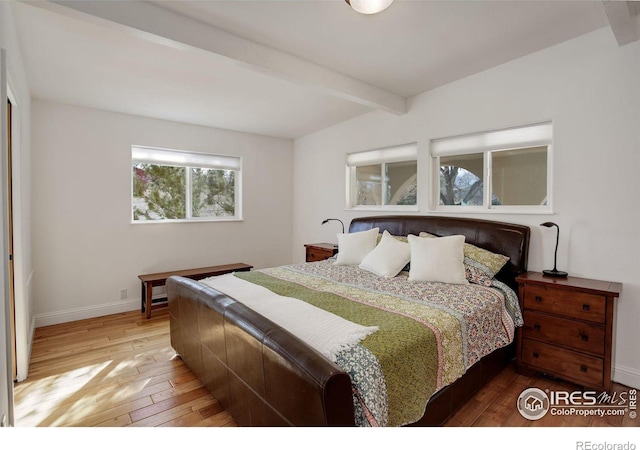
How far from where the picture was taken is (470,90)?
3.10 meters

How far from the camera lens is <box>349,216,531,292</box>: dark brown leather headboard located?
2.67m

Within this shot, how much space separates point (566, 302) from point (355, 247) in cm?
177

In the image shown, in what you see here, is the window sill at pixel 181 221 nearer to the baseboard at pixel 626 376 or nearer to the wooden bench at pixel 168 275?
the wooden bench at pixel 168 275

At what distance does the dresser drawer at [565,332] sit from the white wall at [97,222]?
387 centimetres

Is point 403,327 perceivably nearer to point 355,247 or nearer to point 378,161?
point 355,247

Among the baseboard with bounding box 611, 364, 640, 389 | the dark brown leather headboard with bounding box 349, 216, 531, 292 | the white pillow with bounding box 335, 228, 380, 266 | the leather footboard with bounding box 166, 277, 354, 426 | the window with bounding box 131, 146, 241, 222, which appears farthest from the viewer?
the window with bounding box 131, 146, 241, 222

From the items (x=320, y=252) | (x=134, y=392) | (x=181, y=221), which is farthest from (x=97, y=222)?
(x=320, y=252)

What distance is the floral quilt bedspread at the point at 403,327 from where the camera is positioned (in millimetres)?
1406

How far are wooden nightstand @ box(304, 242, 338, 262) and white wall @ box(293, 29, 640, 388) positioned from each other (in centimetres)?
181

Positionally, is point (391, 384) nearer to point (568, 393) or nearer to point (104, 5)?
point (568, 393)

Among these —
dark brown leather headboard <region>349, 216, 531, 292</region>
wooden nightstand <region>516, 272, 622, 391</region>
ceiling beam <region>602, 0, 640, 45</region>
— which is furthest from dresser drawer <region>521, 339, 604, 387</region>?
ceiling beam <region>602, 0, 640, 45</region>

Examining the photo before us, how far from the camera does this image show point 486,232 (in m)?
2.90

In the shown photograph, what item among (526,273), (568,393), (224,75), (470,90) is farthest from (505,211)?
(224,75)

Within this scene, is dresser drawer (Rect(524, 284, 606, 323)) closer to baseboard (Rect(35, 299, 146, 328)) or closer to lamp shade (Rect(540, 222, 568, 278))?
lamp shade (Rect(540, 222, 568, 278))
